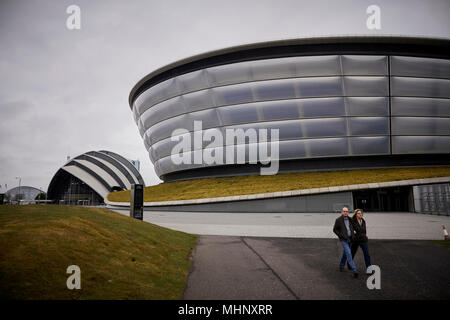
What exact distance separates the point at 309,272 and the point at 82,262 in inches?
217

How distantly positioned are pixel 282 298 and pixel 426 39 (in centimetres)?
3989

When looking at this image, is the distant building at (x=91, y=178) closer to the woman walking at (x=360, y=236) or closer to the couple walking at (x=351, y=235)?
the couple walking at (x=351, y=235)

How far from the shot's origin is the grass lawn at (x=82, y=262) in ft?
13.4

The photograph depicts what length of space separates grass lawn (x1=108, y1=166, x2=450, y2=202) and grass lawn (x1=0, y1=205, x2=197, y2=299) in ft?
72.4

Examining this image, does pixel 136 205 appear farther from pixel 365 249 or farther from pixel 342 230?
pixel 365 249

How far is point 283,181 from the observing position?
31.1m

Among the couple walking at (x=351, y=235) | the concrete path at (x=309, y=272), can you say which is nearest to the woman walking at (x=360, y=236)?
the couple walking at (x=351, y=235)

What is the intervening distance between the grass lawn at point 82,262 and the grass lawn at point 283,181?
22063 millimetres

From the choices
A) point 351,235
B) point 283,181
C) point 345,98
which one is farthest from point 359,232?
point 345,98

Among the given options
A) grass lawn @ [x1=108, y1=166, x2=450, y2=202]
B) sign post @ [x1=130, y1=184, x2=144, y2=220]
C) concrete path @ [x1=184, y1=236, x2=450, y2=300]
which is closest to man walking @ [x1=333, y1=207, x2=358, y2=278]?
concrete path @ [x1=184, y1=236, x2=450, y2=300]

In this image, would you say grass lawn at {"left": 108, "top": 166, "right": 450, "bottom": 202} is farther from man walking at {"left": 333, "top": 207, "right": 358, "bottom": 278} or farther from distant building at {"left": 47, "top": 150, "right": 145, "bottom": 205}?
distant building at {"left": 47, "top": 150, "right": 145, "bottom": 205}

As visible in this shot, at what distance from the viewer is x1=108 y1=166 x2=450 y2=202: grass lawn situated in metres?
27.9
